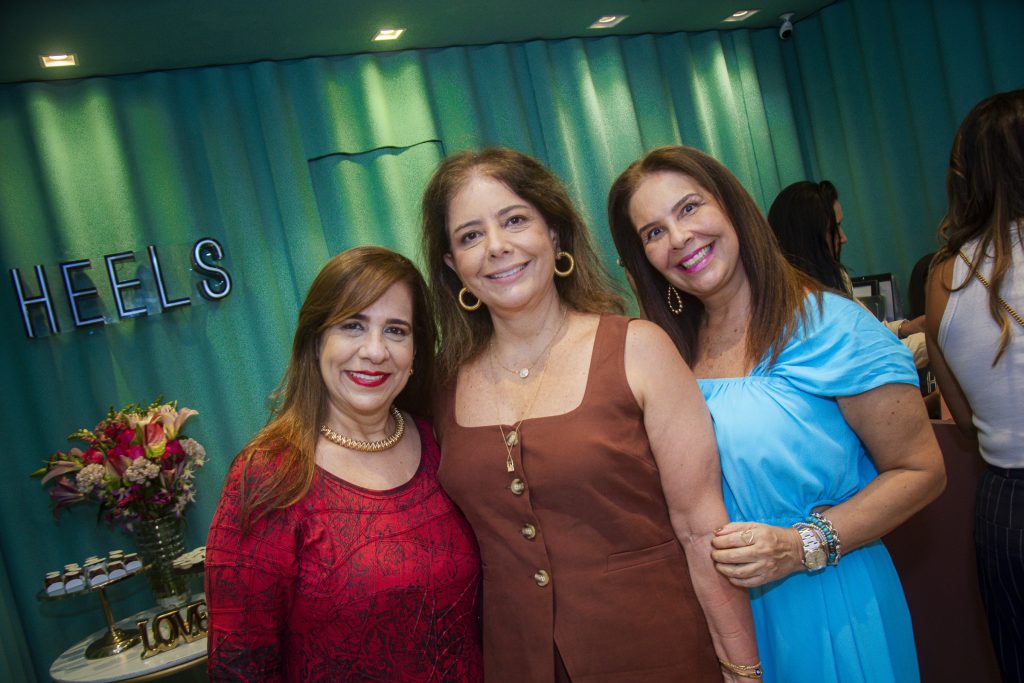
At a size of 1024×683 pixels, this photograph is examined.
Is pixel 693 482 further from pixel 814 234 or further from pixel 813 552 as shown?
pixel 814 234

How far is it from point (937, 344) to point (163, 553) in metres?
2.65

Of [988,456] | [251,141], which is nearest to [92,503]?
[251,141]

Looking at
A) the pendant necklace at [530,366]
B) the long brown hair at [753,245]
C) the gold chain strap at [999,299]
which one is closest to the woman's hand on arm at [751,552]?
the long brown hair at [753,245]

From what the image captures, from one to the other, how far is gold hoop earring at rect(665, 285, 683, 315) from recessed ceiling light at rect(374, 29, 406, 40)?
91.7 inches

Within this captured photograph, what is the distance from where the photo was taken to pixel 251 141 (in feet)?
11.9

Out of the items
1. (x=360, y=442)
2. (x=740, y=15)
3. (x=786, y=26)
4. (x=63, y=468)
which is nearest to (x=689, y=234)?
(x=360, y=442)

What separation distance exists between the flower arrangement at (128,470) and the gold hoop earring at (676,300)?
6.34ft

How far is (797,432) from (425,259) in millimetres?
925

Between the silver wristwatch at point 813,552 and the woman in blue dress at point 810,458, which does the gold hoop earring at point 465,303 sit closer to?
the woman in blue dress at point 810,458

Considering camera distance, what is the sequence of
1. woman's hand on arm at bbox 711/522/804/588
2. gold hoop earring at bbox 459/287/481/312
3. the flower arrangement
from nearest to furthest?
1. woman's hand on arm at bbox 711/522/804/588
2. gold hoop earring at bbox 459/287/481/312
3. the flower arrangement

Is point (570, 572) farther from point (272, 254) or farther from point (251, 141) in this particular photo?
point (251, 141)

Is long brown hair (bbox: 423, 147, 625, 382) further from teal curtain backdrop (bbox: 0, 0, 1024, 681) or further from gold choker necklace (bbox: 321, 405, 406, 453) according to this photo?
teal curtain backdrop (bbox: 0, 0, 1024, 681)

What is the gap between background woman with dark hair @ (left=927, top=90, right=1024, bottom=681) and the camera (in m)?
1.70

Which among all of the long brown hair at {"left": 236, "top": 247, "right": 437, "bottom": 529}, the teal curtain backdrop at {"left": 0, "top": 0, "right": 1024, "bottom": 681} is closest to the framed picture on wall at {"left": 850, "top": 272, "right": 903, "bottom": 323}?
the teal curtain backdrop at {"left": 0, "top": 0, "right": 1024, "bottom": 681}
